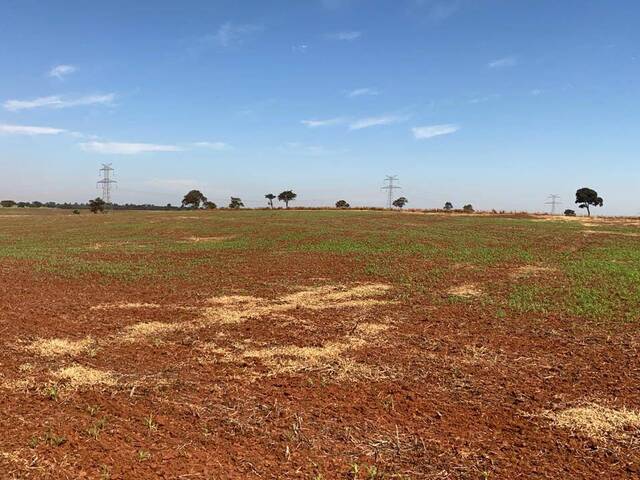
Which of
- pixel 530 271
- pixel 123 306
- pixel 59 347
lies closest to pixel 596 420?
pixel 59 347

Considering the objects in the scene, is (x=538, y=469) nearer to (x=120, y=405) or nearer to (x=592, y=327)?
(x=120, y=405)

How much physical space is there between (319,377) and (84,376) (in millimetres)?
4199

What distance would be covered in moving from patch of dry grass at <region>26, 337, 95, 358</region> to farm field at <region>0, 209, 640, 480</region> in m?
0.07

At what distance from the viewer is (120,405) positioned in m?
7.41

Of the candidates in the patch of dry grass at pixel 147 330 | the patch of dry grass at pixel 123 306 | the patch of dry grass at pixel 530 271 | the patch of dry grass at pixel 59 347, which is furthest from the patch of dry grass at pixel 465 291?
the patch of dry grass at pixel 59 347

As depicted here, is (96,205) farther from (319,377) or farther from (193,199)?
(319,377)

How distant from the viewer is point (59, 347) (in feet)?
34.2

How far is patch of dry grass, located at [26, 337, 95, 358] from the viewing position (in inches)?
395

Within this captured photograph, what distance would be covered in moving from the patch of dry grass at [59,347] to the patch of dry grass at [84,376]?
109 cm

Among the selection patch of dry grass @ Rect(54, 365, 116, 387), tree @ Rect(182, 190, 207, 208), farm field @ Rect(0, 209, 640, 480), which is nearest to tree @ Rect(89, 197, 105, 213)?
tree @ Rect(182, 190, 207, 208)

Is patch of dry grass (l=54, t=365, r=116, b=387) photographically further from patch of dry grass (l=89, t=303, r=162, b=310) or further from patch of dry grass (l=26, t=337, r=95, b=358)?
patch of dry grass (l=89, t=303, r=162, b=310)

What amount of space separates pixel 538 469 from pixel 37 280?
796 inches

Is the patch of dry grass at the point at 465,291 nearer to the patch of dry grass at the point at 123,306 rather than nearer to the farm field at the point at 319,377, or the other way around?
the farm field at the point at 319,377

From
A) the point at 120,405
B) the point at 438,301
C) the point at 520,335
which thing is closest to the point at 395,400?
the point at 120,405
